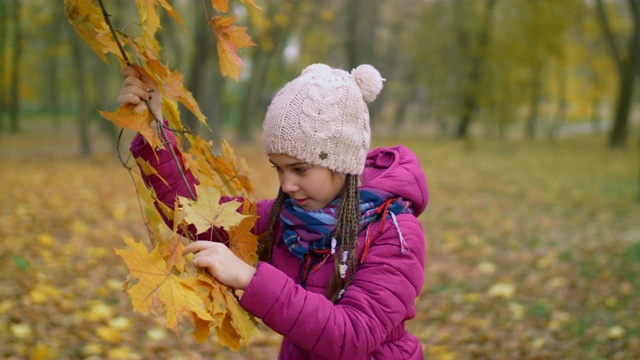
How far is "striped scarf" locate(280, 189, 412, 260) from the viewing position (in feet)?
5.19

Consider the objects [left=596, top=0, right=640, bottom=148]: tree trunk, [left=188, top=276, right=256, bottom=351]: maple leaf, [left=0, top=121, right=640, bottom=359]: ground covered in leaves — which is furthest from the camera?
[left=596, top=0, right=640, bottom=148]: tree trunk

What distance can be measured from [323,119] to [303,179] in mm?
172

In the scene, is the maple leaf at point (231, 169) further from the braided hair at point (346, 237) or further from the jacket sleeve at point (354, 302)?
the jacket sleeve at point (354, 302)

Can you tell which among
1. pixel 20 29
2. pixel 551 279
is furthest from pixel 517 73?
pixel 551 279

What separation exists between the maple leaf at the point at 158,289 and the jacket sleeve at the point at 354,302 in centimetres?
16

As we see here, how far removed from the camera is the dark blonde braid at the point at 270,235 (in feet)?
5.72

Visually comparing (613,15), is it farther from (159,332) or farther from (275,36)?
(159,332)

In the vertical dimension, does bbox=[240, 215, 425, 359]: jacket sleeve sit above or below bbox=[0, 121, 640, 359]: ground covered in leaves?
above

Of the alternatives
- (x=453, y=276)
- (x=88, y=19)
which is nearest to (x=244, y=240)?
(x=88, y=19)

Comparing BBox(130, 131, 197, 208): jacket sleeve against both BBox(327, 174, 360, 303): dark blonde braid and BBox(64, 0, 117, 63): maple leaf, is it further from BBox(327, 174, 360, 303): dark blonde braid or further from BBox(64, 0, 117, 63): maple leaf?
BBox(327, 174, 360, 303): dark blonde braid

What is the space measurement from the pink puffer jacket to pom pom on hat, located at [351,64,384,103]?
22cm

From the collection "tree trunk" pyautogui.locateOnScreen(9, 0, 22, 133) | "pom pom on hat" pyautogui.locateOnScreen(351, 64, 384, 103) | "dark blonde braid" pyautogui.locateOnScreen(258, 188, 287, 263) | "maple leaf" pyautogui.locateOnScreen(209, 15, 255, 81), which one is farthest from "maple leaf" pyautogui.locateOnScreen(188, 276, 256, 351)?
"tree trunk" pyautogui.locateOnScreen(9, 0, 22, 133)

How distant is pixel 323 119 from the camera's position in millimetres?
1552

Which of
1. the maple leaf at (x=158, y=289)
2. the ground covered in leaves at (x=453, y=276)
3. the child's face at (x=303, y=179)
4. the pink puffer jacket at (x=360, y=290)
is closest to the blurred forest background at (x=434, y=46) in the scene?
the ground covered in leaves at (x=453, y=276)
